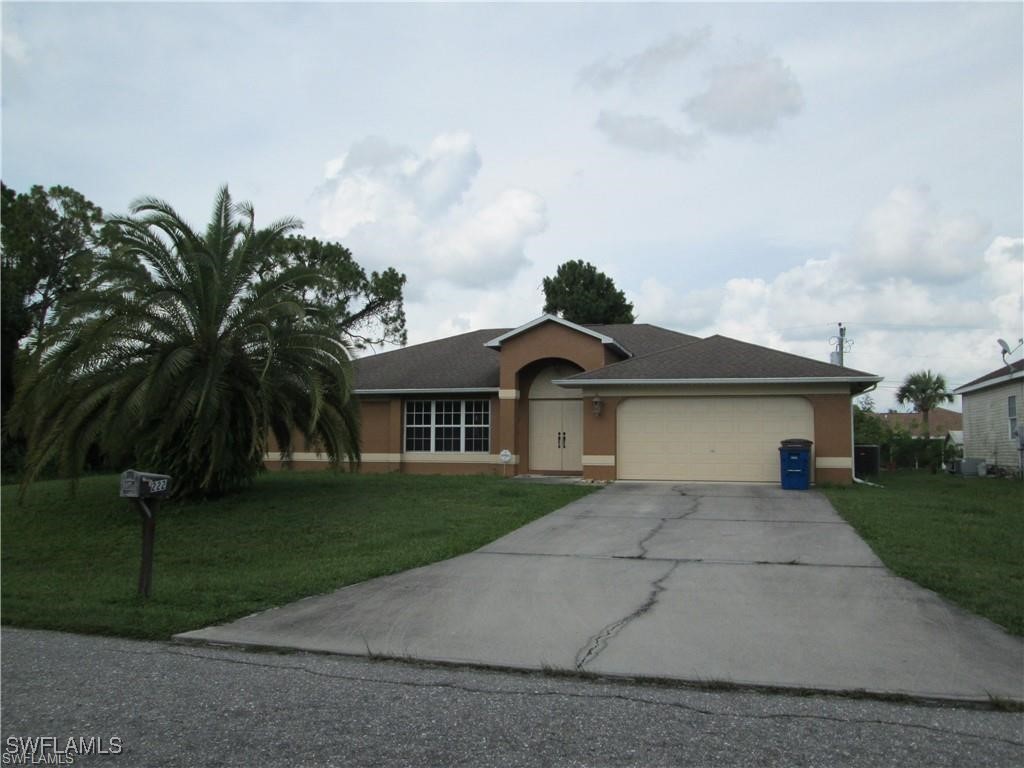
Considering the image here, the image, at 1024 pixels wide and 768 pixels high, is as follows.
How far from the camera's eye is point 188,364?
14.8 m

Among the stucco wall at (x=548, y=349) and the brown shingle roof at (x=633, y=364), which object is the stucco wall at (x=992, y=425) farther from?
the stucco wall at (x=548, y=349)

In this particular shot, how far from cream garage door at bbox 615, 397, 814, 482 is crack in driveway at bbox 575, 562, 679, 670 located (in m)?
11.1

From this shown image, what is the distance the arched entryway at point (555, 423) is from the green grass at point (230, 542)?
12.9 feet

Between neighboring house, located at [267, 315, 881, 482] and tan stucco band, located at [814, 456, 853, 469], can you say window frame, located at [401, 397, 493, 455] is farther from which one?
tan stucco band, located at [814, 456, 853, 469]

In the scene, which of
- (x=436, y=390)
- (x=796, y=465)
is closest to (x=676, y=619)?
(x=796, y=465)

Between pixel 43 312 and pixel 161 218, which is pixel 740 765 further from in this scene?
pixel 43 312

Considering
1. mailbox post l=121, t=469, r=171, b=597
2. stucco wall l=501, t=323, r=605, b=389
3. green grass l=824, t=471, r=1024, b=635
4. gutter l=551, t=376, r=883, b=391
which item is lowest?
green grass l=824, t=471, r=1024, b=635

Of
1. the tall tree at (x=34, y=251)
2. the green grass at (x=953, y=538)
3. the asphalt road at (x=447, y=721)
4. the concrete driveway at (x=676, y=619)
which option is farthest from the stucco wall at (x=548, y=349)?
the tall tree at (x=34, y=251)

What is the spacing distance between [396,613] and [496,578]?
1.71 metres

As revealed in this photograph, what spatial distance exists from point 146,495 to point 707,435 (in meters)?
14.4

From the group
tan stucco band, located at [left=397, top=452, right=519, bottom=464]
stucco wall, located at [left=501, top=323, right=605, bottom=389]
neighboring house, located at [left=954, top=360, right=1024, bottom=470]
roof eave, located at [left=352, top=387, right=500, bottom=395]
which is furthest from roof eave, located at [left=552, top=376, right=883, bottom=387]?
neighboring house, located at [left=954, top=360, right=1024, bottom=470]

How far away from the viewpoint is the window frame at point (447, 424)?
2423cm

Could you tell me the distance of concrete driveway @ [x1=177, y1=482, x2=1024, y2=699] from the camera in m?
6.35

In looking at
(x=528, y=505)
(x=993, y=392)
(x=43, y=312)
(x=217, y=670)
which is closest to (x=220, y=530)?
(x=528, y=505)
